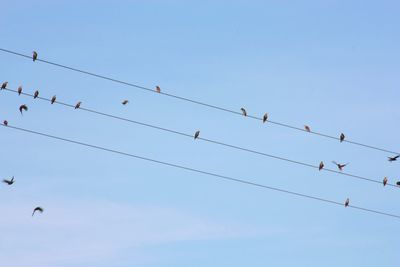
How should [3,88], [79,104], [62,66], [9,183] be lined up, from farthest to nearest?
[79,104], [3,88], [9,183], [62,66]

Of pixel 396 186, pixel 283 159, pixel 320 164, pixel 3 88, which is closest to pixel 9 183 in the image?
pixel 3 88

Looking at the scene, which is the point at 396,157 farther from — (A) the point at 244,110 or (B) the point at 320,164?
(A) the point at 244,110

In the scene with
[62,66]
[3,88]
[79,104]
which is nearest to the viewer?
[62,66]

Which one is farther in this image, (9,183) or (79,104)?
(79,104)

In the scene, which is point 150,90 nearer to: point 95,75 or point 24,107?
point 95,75

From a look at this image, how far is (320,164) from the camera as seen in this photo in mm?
37000

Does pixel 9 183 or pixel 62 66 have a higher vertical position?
pixel 62 66

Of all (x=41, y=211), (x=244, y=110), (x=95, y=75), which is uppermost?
(x=244, y=110)

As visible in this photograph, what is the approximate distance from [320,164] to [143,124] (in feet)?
32.4

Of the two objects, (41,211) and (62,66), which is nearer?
(62,66)

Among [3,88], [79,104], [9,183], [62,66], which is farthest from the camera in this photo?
[79,104]

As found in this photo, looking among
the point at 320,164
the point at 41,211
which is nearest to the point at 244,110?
the point at 320,164

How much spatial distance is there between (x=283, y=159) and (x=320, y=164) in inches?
256

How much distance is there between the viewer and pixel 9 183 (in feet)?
104
